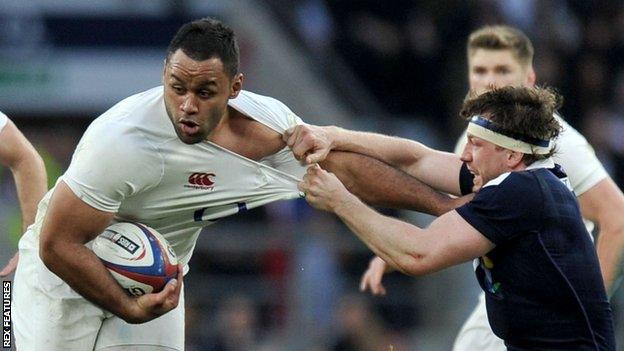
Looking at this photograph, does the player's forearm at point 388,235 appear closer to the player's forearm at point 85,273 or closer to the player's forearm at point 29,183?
the player's forearm at point 85,273

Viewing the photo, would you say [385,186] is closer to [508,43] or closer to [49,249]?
[49,249]

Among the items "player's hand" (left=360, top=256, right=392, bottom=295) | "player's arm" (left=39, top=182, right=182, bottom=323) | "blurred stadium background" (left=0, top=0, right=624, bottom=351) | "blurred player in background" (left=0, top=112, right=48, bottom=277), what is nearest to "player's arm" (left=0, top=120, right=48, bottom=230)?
"blurred player in background" (left=0, top=112, right=48, bottom=277)

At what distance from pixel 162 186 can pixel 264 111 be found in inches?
22.6

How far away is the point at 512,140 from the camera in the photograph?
18.7 ft

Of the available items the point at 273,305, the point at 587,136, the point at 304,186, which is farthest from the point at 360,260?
the point at 304,186

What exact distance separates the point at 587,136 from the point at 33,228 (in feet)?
23.3

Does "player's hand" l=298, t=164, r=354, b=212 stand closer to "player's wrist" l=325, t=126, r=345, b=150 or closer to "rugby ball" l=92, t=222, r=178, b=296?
"player's wrist" l=325, t=126, r=345, b=150

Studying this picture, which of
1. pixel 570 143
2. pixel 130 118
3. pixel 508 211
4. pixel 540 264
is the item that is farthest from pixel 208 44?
pixel 570 143

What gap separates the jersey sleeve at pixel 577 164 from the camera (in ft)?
23.4

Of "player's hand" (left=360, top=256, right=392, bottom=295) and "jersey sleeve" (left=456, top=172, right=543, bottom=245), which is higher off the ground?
"jersey sleeve" (left=456, top=172, right=543, bottom=245)

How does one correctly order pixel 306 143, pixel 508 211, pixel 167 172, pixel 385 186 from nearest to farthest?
pixel 508 211 < pixel 167 172 < pixel 306 143 < pixel 385 186

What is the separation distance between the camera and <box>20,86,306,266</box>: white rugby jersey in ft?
18.8

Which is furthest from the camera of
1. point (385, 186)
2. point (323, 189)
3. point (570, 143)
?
point (570, 143)

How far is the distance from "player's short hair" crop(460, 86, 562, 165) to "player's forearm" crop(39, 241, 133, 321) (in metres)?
1.63
